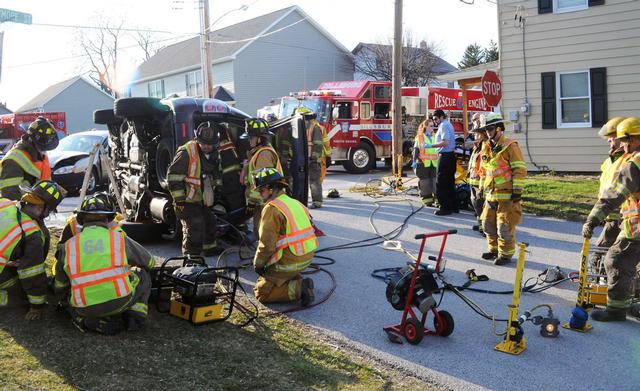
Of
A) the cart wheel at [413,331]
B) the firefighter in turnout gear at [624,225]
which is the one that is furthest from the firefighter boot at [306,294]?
the firefighter in turnout gear at [624,225]

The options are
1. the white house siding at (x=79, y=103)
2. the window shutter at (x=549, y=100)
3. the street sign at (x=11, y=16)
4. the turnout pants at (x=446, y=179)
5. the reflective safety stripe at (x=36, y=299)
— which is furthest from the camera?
the white house siding at (x=79, y=103)

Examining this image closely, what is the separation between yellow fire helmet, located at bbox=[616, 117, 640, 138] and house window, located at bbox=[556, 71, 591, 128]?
32.5 feet

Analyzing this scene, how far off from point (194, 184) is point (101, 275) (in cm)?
264

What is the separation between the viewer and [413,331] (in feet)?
16.3

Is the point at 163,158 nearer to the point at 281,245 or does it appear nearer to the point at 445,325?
the point at 281,245

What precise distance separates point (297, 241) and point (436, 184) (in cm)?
589

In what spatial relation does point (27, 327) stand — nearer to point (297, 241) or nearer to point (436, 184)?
point (297, 241)

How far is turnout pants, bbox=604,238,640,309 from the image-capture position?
5.38 meters

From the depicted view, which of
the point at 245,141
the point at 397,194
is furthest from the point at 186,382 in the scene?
the point at 397,194

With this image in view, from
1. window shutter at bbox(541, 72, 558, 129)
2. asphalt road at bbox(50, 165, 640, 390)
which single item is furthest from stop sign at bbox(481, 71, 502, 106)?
window shutter at bbox(541, 72, 558, 129)

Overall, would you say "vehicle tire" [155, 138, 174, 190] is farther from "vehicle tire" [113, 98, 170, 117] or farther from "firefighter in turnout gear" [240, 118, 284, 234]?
"firefighter in turnout gear" [240, 118, 284, 234]

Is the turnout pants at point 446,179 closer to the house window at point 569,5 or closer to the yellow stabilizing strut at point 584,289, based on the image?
the yellow stabilizing strut at point 584,289

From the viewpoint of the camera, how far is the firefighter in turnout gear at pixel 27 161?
6.94 meters

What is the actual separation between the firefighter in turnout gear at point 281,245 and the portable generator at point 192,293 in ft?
1.42
